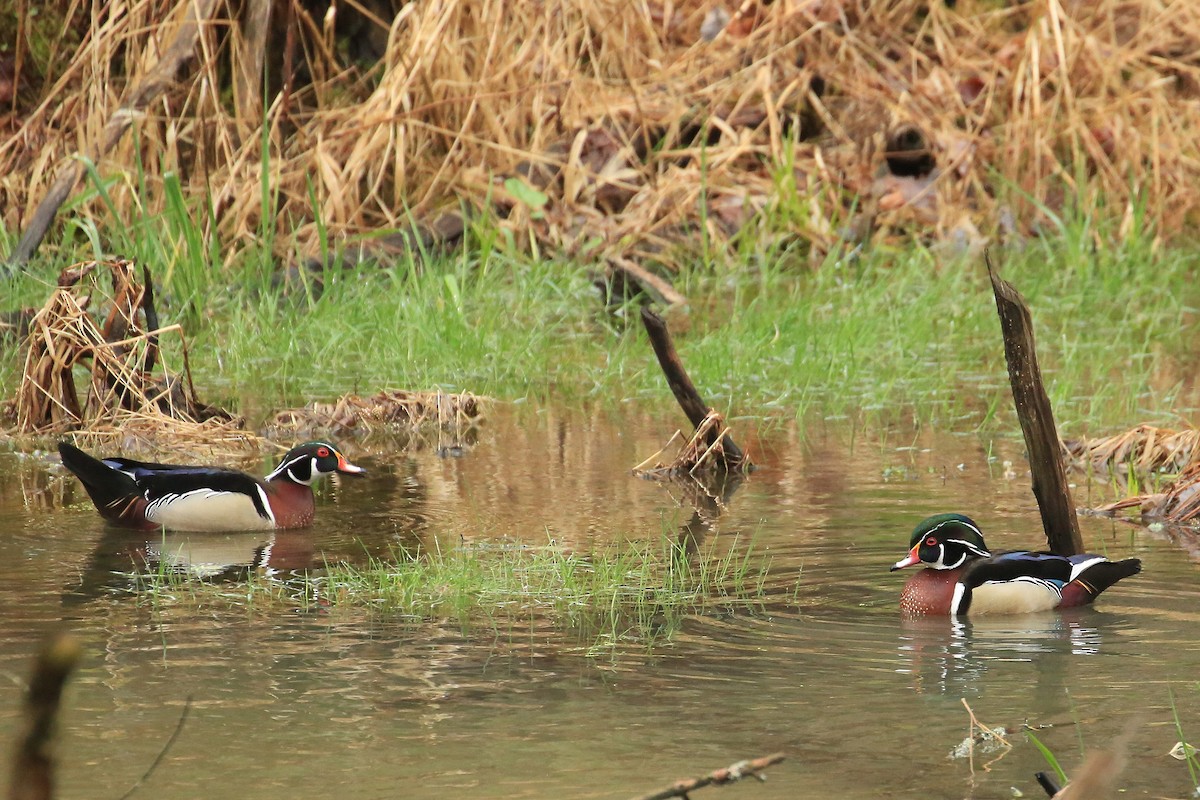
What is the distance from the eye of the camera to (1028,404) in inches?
233

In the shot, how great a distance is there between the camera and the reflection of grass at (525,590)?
5.56 metres

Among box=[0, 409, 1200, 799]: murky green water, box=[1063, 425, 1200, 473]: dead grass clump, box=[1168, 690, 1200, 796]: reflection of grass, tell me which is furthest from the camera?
box=[1063, 425, 1200, 473]: dead grass clump

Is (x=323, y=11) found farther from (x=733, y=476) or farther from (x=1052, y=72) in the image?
(x=733, y=476)

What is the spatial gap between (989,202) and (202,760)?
1065 centimetres

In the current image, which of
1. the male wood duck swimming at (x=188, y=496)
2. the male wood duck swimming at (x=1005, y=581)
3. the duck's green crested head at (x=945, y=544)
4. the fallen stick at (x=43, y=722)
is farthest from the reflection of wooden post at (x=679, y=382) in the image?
the fallen stick at (x=43, y=722)

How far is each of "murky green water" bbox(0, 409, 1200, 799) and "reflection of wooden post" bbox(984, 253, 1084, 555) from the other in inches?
10.9

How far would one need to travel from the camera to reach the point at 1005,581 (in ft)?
18.9

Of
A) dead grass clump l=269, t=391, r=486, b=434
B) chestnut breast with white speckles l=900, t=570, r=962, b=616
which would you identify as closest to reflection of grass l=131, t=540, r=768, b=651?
chestnut breast with white speckles l=900, t=570, r=962, b=616

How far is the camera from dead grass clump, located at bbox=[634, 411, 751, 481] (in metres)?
7.94

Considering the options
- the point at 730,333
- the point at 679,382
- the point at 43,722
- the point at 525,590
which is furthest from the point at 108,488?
the point at 43,722

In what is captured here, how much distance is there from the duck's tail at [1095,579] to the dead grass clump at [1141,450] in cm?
191

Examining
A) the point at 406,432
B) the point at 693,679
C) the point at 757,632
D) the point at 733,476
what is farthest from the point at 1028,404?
the point at 406,432

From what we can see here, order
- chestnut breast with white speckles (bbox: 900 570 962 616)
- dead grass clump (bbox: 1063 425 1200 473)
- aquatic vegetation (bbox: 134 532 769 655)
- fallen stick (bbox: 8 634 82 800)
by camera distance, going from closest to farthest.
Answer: fallen stick (bbox: 8 634 82 800), aquatic vegetation (bbox: 134 532 769 655), chestnut breast with white speckles (bbox: 900 570 962 616), dead grass clump (bbox: 1063 425 1200 473)

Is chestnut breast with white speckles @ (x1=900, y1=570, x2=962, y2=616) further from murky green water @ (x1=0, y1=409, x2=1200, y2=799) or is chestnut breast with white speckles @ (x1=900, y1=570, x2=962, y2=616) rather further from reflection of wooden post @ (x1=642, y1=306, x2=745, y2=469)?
reflection of wooden post @ (x1=642, y1=306, x2=745, y2=469)
